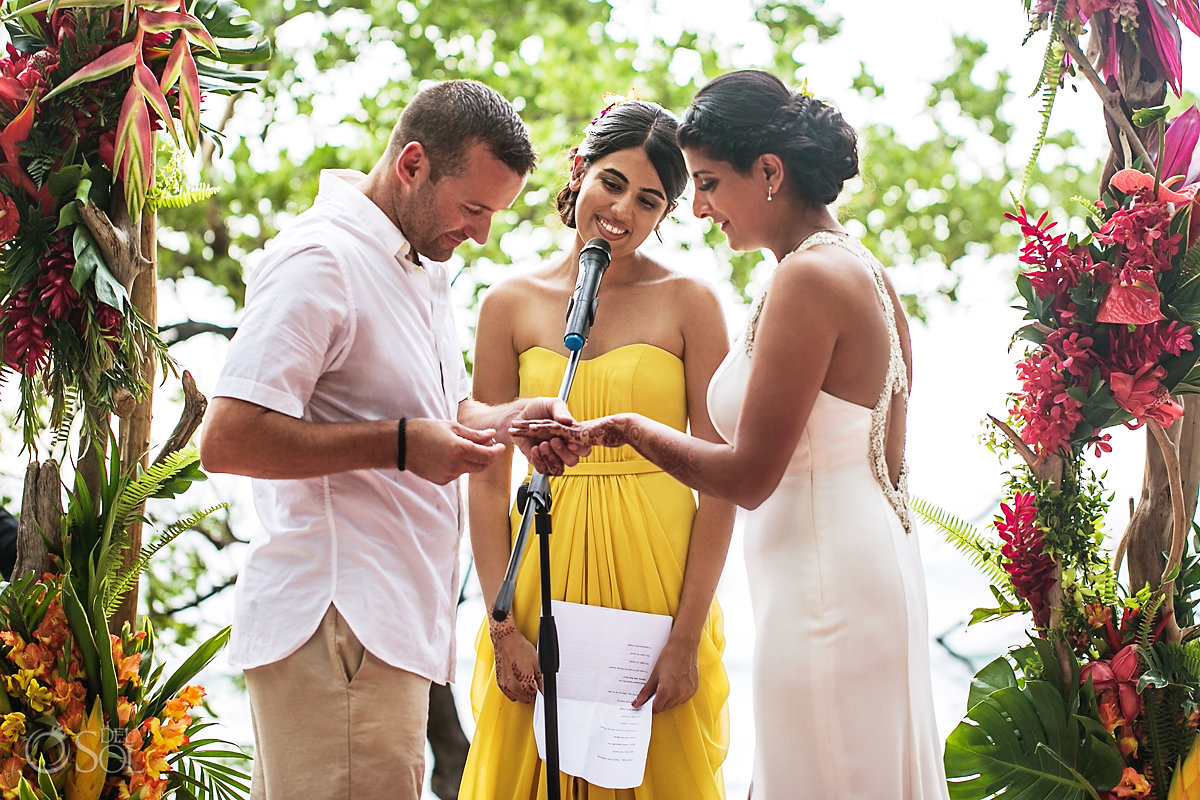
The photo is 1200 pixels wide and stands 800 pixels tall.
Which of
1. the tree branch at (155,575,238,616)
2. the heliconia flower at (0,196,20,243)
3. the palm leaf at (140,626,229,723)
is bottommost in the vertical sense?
the palm leaf at (140,626,229,723)

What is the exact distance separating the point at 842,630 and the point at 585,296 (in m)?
0.71

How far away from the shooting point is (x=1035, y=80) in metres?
2.27

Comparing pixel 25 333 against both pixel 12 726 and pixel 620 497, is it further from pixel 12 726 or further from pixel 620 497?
pixel 620 497

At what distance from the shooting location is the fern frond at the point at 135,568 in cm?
241

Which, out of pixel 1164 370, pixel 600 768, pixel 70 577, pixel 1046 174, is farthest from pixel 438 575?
pixel 1046 174

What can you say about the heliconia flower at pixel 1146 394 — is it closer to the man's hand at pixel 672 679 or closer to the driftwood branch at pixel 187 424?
the man's hand at pixel 672 679

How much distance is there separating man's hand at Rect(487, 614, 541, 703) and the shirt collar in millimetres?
778

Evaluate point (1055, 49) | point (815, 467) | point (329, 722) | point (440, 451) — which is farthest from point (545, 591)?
point (1055, 49)

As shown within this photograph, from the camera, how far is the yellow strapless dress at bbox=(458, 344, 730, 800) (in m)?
2.21

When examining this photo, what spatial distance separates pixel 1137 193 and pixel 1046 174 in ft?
11.7

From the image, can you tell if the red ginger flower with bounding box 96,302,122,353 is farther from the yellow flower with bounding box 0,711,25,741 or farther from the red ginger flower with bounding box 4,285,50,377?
the yellow flower with bounding box 0,711,25,741

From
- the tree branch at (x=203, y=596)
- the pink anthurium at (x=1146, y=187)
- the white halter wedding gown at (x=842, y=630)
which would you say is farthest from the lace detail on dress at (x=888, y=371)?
the tree branch at (x=203, y=596)

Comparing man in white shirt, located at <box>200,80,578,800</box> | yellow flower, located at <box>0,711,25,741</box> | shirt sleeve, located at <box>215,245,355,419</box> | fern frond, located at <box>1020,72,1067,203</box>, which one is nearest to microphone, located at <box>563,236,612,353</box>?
man in white shirt, located at <box>200,80,578,800</box>

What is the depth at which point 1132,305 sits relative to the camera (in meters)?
2.16
